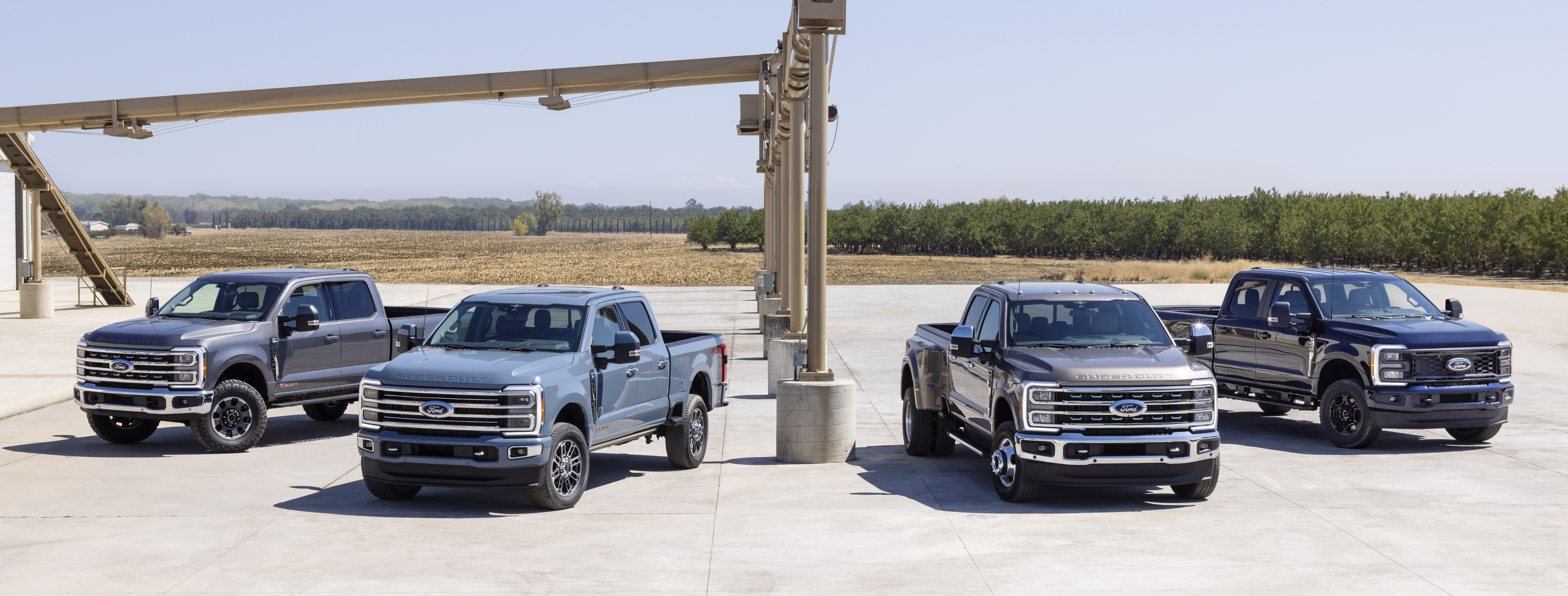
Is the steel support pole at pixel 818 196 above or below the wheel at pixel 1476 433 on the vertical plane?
above

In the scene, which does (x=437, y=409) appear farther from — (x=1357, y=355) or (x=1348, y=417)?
(x=1348, y=417)

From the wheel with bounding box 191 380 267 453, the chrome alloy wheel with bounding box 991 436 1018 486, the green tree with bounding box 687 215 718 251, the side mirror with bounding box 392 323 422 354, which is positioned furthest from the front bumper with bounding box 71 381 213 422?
the green tree with bounding box 687 215 718 251

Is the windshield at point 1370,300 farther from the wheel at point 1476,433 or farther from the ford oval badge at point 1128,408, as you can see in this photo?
the ford oval badge at point 1128,408

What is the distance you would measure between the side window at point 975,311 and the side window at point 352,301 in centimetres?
718

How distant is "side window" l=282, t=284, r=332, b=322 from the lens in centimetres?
1364

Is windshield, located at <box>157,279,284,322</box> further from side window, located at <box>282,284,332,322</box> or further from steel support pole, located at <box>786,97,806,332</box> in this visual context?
steel support pole, located at <box>786,97,806,332</box>

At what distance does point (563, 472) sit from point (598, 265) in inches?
3444

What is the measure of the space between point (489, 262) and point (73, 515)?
9521cm

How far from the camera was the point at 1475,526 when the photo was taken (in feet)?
31.1

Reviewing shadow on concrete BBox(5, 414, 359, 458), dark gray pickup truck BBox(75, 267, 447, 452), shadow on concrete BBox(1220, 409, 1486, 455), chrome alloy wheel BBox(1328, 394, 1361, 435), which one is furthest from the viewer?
chrome alloy wheel BBox(1328, 394, 1361, 435)

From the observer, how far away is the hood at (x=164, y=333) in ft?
40.9

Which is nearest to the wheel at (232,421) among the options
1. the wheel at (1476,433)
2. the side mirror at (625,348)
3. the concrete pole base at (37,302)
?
the wheel at (1476,433)

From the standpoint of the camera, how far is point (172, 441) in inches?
540

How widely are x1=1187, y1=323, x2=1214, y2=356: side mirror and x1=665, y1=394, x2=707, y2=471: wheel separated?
15.6ft
